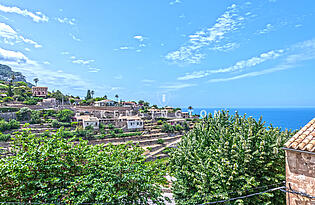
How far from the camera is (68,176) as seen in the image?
632cm

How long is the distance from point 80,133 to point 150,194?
1190 inches

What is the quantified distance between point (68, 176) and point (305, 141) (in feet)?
27.1

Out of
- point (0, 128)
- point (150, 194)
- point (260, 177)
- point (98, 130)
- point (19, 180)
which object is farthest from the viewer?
point (98, 130)

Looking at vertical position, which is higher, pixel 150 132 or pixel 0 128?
pixel 0 128

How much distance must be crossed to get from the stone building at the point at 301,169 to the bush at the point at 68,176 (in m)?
4.49

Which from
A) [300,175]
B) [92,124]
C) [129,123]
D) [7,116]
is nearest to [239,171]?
[300,175]

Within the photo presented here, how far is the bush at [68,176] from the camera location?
536cm

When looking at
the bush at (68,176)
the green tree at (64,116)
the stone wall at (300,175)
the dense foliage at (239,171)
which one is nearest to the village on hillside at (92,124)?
the green tree at (64,116)

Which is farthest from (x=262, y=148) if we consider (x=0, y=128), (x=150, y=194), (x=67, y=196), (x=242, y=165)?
(x=0, y=128)

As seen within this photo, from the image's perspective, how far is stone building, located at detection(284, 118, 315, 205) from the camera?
4.93 metres

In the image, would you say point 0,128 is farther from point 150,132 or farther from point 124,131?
point 150,132

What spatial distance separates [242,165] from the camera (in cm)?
688

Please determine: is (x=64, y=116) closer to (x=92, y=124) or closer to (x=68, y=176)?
(x=92, y=124)

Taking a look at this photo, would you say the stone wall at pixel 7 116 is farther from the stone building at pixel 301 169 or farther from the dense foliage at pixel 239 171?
the stone building at pixel 301 169
